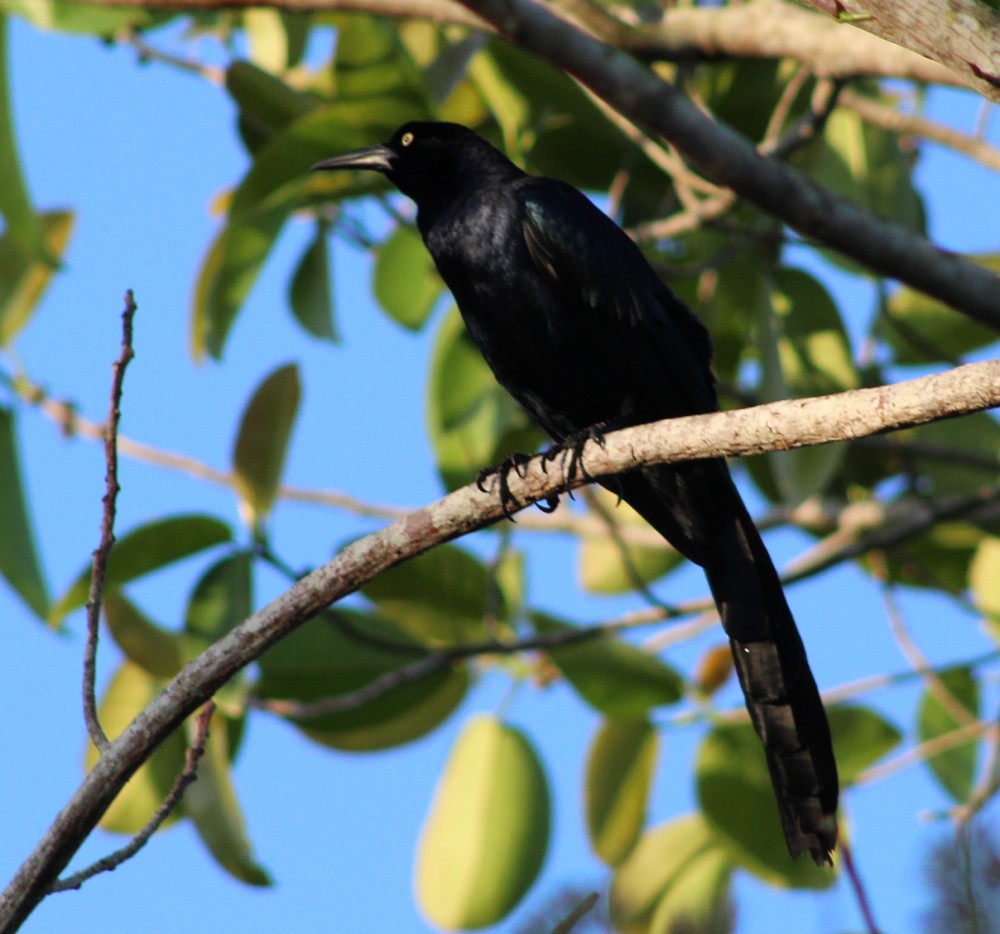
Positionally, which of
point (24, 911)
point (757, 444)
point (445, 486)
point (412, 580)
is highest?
point (445, 486)

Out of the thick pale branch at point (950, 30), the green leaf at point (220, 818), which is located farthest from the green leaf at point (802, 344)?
the thick pale branch at point (950, 30)

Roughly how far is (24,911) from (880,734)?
2839 millimetres

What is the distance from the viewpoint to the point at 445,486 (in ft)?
14.7

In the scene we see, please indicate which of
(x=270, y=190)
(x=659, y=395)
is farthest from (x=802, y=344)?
(x=270, y=190)

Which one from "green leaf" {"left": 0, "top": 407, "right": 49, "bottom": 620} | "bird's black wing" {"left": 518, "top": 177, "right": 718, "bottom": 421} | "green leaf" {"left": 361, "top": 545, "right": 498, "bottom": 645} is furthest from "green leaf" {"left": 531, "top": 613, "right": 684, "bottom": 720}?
"green leaf" {"left": 0, "top": 407, "right": 49, "bottom": 620}

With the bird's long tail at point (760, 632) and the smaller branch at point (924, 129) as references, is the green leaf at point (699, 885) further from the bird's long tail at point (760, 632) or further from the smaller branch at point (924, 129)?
the smaller branch at point (924, 129)

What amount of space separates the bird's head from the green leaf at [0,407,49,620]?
4.62 ft

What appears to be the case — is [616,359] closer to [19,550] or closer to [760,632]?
[760,632]

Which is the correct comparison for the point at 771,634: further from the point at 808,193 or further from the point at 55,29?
the point at 55,29

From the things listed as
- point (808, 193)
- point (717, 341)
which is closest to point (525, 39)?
point (808, 193)

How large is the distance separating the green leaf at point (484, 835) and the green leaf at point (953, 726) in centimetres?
129

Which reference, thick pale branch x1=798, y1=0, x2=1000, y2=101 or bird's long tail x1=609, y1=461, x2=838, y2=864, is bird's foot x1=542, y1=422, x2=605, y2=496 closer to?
bird's long tail x1=609, y1=461, x2=838, y2=864

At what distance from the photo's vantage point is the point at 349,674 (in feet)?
13.7

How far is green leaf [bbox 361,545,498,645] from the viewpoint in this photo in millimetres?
4262
